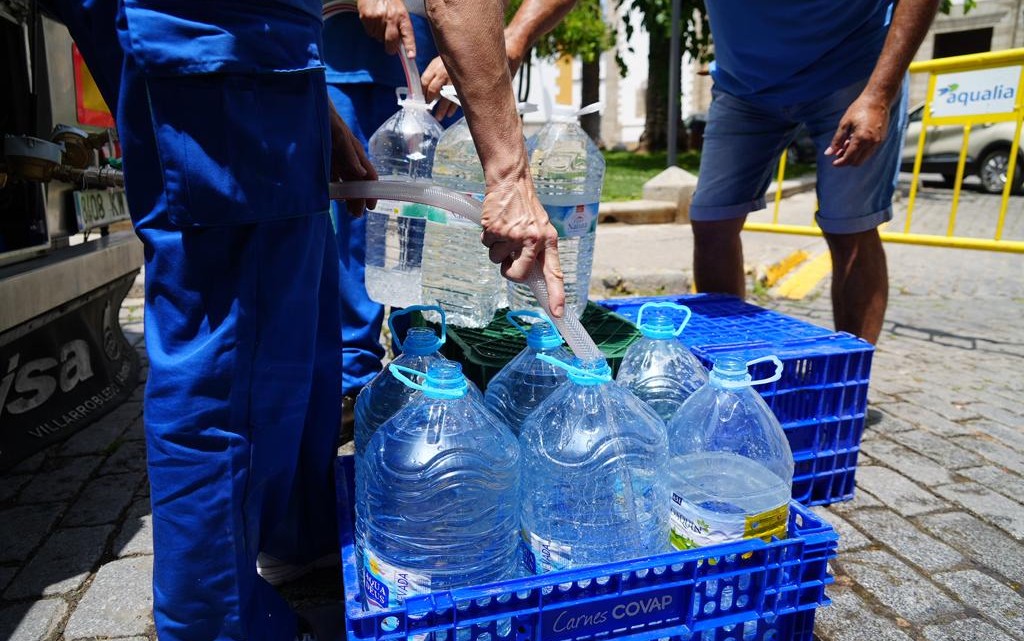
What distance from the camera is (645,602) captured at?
150cm

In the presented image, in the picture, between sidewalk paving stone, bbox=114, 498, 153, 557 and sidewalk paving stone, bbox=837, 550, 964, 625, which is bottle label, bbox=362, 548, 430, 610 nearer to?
sidewalk paving stone, bbox=114, 498, 153, 557

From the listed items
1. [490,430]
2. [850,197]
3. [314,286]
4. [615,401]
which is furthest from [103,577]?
[850,197]

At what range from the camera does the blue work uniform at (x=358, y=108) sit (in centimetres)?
287

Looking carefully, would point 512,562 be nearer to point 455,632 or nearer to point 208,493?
point 455,632

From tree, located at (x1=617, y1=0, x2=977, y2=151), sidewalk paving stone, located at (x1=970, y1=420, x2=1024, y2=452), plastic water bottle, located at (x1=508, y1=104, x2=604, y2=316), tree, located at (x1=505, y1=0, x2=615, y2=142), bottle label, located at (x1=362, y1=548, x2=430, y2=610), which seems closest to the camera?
bottle label, located at (x1=362, y1=548, x2=430, y2=610)

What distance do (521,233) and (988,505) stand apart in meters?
2.20

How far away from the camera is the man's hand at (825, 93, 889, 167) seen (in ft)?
9.22

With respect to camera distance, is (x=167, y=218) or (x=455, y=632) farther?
(x=167, y=218)

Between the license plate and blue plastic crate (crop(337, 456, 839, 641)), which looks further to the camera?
the license plate

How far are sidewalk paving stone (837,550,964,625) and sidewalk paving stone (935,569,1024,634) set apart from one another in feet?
0.19

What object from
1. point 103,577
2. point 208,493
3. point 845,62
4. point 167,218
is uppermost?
point 845,62

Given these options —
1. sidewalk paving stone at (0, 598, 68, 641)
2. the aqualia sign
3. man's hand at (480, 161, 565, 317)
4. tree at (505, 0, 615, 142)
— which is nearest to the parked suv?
the aqualia sign

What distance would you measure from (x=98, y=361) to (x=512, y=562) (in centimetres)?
234

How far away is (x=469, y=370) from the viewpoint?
2254 millimetres
